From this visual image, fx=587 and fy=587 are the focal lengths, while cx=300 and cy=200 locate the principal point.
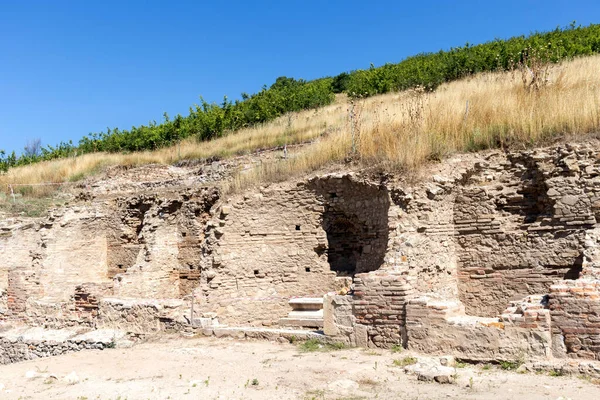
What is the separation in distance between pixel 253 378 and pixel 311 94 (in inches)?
844

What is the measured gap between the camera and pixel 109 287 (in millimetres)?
12625

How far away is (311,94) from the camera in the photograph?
89.0 ft

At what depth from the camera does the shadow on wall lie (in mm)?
10023

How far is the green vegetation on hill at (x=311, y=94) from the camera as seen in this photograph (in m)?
21.2

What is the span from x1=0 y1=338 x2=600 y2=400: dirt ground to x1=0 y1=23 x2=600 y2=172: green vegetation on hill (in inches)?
538

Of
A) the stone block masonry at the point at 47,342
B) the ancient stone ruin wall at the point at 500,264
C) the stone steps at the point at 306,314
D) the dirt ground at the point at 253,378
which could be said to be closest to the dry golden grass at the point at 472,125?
the ancient stone ruin wall at the point at 500,264

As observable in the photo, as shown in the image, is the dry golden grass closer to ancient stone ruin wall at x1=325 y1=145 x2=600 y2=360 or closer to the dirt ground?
ancient stone ruin wall at x1=325 y1=145 x2=600 y2=360

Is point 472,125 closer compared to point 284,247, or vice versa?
point 472,125

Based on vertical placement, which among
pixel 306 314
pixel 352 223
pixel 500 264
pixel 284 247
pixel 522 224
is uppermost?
pixel 352 223

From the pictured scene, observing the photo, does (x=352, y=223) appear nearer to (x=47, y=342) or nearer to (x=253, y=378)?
(x=253, y=378)

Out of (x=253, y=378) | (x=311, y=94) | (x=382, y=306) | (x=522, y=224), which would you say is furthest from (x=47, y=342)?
(x=311, y=94)

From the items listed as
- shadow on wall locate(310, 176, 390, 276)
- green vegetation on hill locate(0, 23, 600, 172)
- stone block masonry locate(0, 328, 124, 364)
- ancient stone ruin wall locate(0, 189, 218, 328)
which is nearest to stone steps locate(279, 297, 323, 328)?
shadow on wall locate(310, 176, 390, 276)

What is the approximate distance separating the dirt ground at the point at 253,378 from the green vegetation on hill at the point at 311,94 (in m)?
13.7

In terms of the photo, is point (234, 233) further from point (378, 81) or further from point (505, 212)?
point (378, 81)
